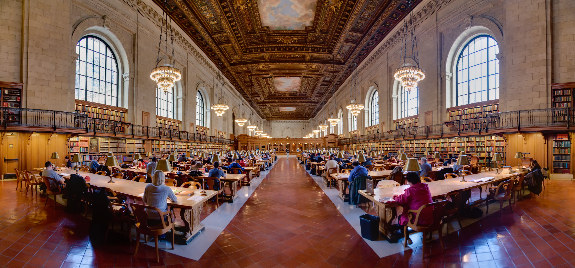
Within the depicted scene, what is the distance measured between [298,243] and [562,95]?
1188 centimetres

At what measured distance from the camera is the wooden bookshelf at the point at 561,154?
891cm

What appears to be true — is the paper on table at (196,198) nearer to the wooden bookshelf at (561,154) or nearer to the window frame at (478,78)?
the wooden bookshelf at (561,154)

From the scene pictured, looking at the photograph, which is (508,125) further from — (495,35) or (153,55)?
(153,55)

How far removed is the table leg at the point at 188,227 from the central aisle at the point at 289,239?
427 mm

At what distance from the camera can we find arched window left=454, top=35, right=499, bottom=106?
11.7 m

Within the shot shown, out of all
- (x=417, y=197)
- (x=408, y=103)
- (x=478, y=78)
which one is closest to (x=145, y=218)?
(x=417, y=197)

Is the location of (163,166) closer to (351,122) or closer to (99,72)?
(99,72)

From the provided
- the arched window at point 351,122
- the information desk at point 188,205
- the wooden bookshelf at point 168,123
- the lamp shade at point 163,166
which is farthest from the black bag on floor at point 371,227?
the arched window at point 351,122

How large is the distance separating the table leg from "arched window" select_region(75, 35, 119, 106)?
11.6 m

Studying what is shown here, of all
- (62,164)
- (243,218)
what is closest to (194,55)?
(62,164)

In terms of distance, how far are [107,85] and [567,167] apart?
20.3 meters

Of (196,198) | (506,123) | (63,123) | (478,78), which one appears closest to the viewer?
(196,198)

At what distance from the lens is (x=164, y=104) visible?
698 inches

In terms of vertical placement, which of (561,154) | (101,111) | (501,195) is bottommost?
(501,195)
